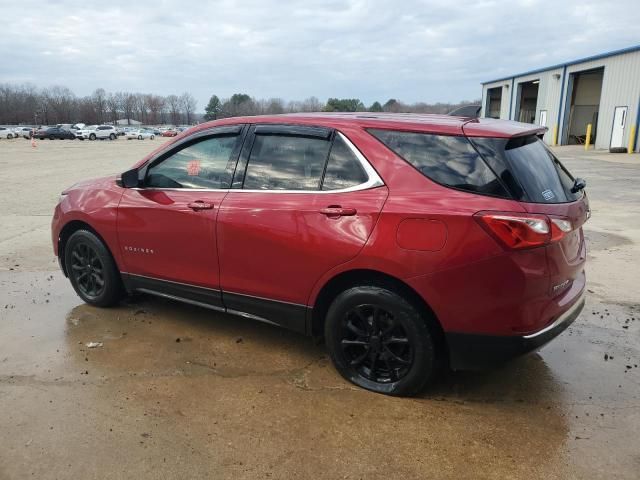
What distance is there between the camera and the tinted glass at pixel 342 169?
3.26 m

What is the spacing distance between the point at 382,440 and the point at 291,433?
20.4 inches

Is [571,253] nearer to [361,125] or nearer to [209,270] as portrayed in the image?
[361,125]

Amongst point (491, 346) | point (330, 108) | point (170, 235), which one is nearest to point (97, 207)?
point (170, 235)

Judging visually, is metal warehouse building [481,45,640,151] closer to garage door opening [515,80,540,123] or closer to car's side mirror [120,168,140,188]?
garage door opening [515,80,540,123]

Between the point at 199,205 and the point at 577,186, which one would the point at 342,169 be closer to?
the point at 199,205

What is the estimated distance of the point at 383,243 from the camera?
3039mm

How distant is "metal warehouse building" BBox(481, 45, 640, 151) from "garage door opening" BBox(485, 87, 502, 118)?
16.3 inches

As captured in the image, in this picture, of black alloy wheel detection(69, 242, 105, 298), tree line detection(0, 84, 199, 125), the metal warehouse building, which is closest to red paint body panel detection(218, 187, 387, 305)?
black alloy wheel detection(69, 242, 105, 298)

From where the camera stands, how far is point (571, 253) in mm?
3096

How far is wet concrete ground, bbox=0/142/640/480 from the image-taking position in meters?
2.68

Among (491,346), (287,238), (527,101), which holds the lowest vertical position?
(491,346)

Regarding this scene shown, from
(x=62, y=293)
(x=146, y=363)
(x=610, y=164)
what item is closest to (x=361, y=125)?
(x=146, y=363)

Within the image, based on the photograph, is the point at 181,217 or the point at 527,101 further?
the point at 527,101

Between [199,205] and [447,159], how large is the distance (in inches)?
72.8
